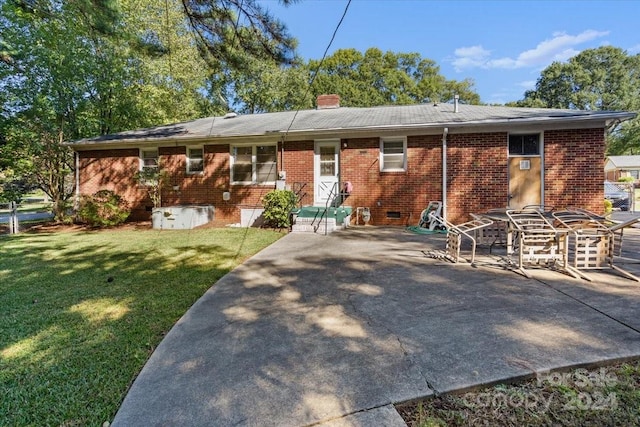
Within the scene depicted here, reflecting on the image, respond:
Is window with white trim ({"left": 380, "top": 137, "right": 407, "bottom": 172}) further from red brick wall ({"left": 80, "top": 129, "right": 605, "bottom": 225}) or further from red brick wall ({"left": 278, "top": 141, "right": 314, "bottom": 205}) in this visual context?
red brick wall ({"left": 278, "top": 141, "right": 314, "bottom": 205})

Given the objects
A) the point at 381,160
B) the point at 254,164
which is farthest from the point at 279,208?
the point at 381,160

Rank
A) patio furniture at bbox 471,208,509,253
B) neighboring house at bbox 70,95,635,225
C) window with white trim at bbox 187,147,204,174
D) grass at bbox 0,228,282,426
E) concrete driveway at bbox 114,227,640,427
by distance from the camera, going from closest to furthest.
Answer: concrete driveway at bbox 114,227,640,427 → grass at bbox 0,228,282,426 → patio furniture at bbox 471,208,509,253 → neighboring house at bbox 70,95,635,225 → window with white trim at bbox 187,147,204,174

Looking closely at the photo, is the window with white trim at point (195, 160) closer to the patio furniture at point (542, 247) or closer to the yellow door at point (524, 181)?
the yellow door at point (524, 181)

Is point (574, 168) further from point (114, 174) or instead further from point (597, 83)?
point (597, 83)

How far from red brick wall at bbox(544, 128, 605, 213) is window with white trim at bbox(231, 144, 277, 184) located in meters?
8.52

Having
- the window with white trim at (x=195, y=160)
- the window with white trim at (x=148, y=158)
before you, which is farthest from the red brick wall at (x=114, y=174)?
the window with white trim at (x=195, y=160)

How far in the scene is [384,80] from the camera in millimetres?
33844

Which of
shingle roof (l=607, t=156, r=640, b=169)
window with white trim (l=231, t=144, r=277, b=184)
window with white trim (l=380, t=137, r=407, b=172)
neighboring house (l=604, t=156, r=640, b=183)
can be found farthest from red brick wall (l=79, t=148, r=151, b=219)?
shingle roof (l=607, t=156, r=640, b=169)

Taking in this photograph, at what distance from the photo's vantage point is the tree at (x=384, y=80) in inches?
1278

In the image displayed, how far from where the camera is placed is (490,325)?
3.17m

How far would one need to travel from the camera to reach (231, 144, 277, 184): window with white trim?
12.0m

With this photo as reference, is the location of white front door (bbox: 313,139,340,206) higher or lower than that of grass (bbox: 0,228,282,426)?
higher

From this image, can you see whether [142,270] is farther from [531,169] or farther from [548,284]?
[531,169]

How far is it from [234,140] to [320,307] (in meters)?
9.34
